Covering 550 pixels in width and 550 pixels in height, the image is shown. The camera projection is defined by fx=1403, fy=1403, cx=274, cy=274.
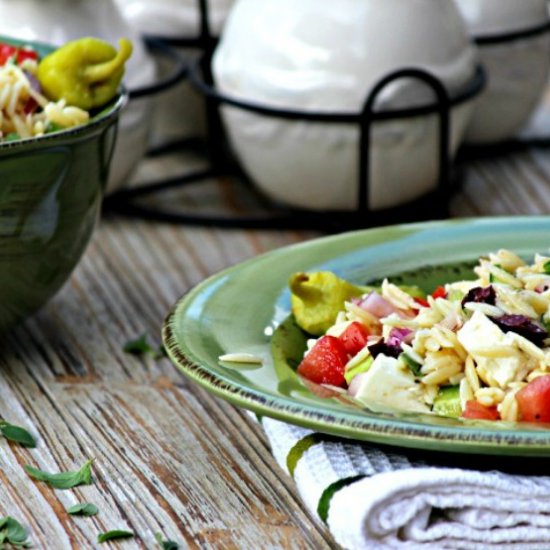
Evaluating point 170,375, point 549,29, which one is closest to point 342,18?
point 549,29

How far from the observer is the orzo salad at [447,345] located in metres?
0.92

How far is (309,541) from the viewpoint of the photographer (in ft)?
3.05

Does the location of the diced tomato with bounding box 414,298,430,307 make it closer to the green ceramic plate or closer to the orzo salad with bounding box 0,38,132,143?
the green ceramic plate

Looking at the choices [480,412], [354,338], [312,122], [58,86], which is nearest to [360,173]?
[312,122]

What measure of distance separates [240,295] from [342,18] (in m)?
0.48

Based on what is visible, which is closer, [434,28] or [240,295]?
[240,295]

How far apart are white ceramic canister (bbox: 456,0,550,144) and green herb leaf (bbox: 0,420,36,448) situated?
86cm

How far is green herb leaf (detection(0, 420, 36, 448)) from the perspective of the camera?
108cm

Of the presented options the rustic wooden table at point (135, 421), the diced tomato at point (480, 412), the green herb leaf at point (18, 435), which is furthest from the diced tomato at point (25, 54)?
the diced tomato at point (480, 412)

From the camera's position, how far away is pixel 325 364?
100 cm

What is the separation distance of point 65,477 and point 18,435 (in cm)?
9

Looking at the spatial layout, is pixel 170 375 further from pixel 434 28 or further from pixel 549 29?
pixel 549 29

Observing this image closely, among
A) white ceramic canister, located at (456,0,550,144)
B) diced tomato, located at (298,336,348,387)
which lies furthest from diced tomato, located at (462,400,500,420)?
white ceramic canister, located at (456,0,550,144)

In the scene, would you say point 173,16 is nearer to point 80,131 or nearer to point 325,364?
point 80,131
